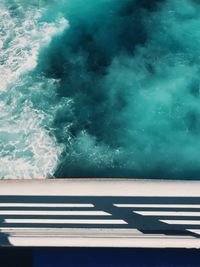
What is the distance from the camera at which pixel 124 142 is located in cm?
1000

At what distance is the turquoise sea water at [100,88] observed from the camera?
32.0 feet

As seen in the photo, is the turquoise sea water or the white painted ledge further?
the turquoise sea water

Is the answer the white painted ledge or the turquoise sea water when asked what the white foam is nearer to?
the turquoise sea water

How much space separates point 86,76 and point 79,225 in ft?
17.5

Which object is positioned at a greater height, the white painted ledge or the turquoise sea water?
the turquoise sea water

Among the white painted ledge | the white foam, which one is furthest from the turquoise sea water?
the white painted ledge

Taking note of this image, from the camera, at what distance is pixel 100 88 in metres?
10.9

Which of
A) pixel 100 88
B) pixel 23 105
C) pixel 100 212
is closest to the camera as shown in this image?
pixel 100 212

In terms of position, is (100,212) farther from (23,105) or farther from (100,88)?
(23,105)

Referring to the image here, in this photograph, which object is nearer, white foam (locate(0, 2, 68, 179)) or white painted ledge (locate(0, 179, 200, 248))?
white painted ledge (locate(0, 179, 200, 248))

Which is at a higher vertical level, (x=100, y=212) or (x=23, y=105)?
(x=23, y=105)

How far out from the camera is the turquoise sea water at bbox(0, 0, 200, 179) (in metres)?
9.75

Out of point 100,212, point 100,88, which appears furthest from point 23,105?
point 100,212
